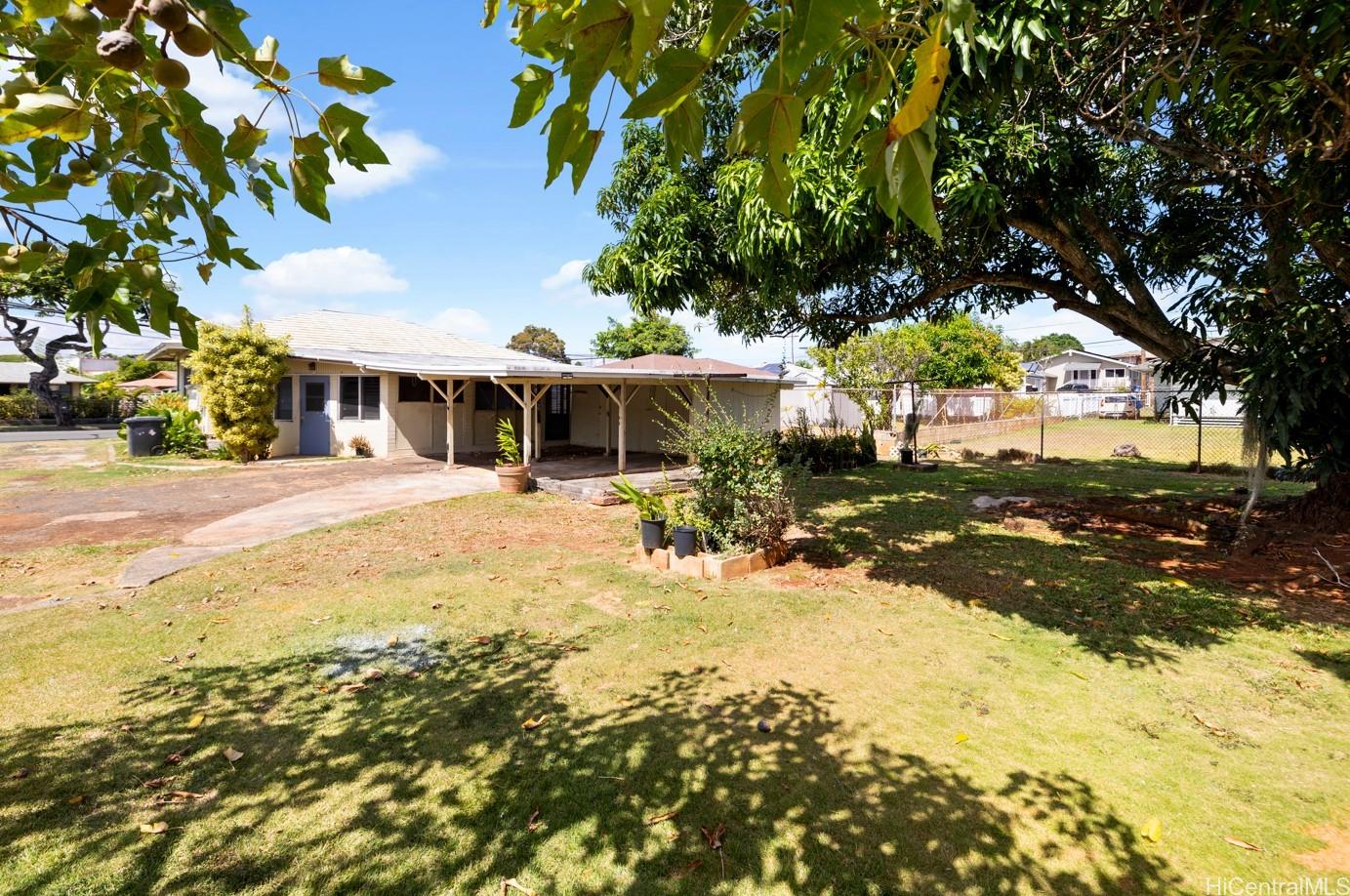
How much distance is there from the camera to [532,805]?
9.35 feet

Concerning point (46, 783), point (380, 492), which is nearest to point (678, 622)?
point (46, 783)

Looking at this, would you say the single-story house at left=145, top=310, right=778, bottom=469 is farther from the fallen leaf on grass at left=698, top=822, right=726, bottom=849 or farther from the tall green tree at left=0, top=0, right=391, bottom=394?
the tall green tree at left=0, top=0, right=391, bottom=394

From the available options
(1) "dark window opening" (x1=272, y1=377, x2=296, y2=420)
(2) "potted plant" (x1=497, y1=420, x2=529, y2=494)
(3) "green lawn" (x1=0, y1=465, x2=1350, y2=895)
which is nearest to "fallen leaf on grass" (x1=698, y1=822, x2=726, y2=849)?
(3) "green lawn" (x1=0, y1=465, x2=1350, y2=895)

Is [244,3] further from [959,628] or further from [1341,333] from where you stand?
[1341,333]

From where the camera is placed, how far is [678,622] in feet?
16.8

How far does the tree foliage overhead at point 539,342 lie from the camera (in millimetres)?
62156

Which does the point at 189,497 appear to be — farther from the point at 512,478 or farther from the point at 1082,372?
the point at 1082,372

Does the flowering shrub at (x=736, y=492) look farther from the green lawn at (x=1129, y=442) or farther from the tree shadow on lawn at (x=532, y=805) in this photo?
the green lawn at (x=1129, y=442)

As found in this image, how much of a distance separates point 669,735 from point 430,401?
15696mm

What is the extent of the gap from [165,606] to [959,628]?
673 cm

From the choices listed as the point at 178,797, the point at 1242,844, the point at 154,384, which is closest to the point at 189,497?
the point at 178,797

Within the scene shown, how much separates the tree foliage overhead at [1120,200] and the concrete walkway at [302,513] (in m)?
4.98

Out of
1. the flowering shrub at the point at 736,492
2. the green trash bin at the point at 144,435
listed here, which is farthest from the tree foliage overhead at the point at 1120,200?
the green trash bin at the point at 144,435

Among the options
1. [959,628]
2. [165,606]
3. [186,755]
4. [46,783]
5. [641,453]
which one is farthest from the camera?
[641,453]
